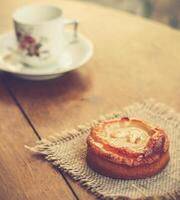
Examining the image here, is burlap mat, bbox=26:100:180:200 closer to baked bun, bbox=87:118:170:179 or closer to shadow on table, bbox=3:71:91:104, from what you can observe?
baked bun, bbox=87:118:170:179

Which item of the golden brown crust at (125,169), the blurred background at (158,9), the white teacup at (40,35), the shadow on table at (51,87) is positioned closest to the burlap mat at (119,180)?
the golden brown crust at (125,169)

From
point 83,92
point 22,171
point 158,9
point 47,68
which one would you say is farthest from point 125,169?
Answer: point 158,9

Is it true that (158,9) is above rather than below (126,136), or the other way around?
below

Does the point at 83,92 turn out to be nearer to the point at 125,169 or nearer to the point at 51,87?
the point at 51,87

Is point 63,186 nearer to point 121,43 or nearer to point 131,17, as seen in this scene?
point 121,43

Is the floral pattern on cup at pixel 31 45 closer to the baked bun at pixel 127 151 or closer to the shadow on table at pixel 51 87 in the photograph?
the shadow on table at pixel 51 87

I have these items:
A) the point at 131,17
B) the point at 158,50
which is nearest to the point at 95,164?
the point at 158,50

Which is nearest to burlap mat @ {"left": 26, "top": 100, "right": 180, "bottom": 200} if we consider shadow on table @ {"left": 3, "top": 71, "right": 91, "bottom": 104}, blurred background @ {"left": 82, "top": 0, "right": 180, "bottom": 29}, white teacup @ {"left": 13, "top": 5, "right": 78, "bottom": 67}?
shadow on table @ {"left": 3, "top": 71, "right": 91, "bottom": 104}
